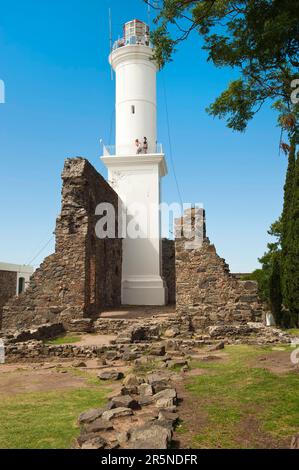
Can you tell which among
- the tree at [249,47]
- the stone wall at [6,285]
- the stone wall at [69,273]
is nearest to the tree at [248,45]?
the tree at [249,47]

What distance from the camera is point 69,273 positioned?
15852 mm

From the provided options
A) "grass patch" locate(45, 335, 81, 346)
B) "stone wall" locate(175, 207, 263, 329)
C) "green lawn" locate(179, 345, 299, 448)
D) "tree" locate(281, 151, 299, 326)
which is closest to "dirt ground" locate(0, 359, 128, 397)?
"green lawn" locate(179, 345, 299, 448)

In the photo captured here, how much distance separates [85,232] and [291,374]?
10.6 metres

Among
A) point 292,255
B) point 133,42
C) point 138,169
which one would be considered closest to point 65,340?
point 292,255

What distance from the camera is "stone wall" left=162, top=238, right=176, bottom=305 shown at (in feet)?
78.0

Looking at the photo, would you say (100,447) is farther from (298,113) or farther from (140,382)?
(298,113)

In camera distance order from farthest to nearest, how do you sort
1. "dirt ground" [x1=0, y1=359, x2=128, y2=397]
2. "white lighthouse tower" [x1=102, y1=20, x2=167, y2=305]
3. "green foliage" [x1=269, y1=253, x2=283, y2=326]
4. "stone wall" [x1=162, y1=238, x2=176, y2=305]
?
1. "stone wall" [x1=162, y1=238, x2=176, y2=305]
2. "white lighthouse tower" [x1=102, y1=20, x2=167, y2=305]
3. "green foliage" [x1=269, y1=253, x2=283, y2=326]
4. "dirt ground" [x1=0, y1=359, x2=128, y2=397]

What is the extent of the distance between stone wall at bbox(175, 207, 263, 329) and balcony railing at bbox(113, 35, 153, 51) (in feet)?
38.6

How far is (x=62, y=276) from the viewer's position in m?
15.9

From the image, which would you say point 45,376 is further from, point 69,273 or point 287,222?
point 287,222

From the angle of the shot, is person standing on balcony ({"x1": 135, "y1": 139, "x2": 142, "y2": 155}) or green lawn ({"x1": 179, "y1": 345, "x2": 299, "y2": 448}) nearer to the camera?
green lawn ({"x1": 179, "y1": 345, "x2": 299, "y2": 448})

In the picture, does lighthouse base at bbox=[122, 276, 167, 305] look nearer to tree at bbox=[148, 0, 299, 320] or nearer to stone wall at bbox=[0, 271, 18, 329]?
stone wall at bbox=[0, 271, 18, 329]

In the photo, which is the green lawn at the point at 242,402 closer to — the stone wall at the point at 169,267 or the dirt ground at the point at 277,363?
the dirt ground at the point at 277,363

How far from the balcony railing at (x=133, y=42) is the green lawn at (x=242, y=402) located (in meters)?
19.9
